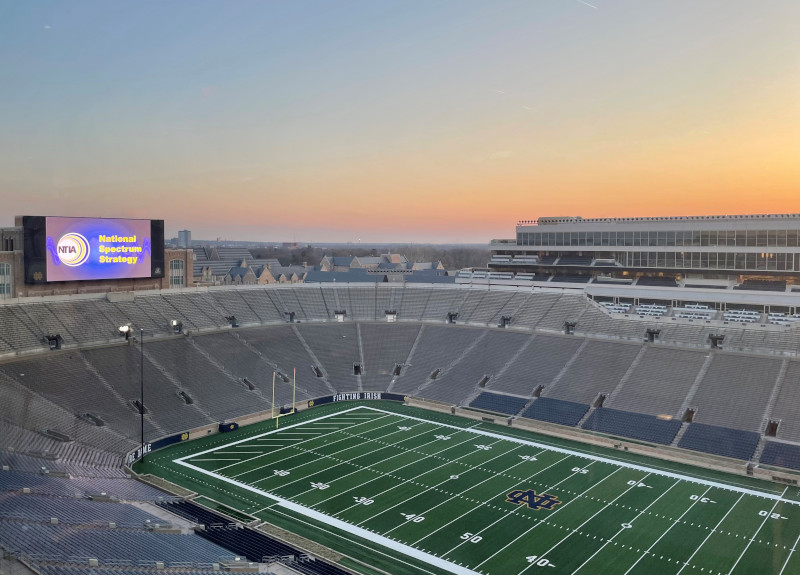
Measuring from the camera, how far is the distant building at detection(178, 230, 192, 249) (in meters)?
36.3

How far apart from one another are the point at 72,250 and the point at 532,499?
86.3 ft

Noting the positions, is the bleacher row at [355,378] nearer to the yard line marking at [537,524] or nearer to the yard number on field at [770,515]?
the yard number on field at [770,515]

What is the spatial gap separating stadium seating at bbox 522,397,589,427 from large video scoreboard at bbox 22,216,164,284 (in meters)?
23.1

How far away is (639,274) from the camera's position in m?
45.3

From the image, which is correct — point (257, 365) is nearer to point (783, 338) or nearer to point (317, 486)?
point (317, 486)

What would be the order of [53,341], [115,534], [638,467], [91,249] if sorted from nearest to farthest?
[115,534], [638,467], [53,341], [91,249]

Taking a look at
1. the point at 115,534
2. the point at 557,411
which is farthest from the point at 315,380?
the point at 115,534

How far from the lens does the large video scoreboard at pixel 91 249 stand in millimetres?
32344

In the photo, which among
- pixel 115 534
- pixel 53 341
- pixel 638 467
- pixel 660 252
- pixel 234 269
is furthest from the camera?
pixel 234 269

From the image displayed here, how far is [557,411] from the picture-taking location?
108ft

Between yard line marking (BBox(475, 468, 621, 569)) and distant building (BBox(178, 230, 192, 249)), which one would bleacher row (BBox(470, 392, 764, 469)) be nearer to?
yard line marking (BBox(475, 468, 621, 569))

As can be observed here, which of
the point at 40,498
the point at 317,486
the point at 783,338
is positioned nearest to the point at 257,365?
the point at 317,486

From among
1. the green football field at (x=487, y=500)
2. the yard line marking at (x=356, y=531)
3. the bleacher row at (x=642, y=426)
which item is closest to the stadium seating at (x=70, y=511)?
the green football field at (x=487, y=500)

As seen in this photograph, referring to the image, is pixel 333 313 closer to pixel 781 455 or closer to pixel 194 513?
pixel 194 513
